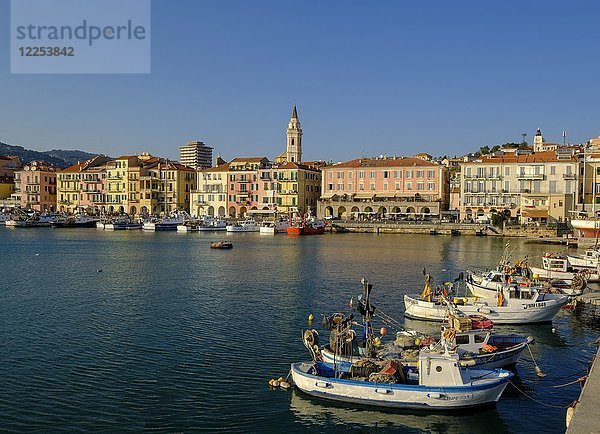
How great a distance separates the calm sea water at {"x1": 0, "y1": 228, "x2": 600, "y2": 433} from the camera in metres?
17.8

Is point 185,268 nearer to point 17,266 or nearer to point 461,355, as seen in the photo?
point 17,266

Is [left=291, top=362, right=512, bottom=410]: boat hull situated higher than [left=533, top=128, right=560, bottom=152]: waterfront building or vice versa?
[left=533, top=128, right=560, bottom=152]: waterfront building

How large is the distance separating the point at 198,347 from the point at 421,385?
10.0 meters

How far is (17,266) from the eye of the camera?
4903 cm

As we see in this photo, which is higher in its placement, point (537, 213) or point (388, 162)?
point (388, 162)

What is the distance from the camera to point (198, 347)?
24484mm

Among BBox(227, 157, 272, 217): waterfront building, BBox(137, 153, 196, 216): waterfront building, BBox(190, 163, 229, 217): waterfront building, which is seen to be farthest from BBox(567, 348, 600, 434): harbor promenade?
BBox(137, 153, 196, 216): waterfront building

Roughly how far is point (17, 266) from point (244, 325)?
96.1 feet

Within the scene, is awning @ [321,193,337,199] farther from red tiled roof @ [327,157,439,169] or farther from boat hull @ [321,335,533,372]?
boat hull @ [321,335,533,372]

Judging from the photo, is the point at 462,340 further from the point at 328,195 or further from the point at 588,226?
the point at 328,195

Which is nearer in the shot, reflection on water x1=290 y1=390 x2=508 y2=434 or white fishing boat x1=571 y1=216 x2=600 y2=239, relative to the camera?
reflection on water x1=290 y1=390 x2=508 y2=434

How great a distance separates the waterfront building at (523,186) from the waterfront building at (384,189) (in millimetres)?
6669

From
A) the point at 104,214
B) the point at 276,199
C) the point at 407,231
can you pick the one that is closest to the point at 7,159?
the point at 104,214

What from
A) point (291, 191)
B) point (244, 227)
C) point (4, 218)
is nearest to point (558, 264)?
point (244, 227)
